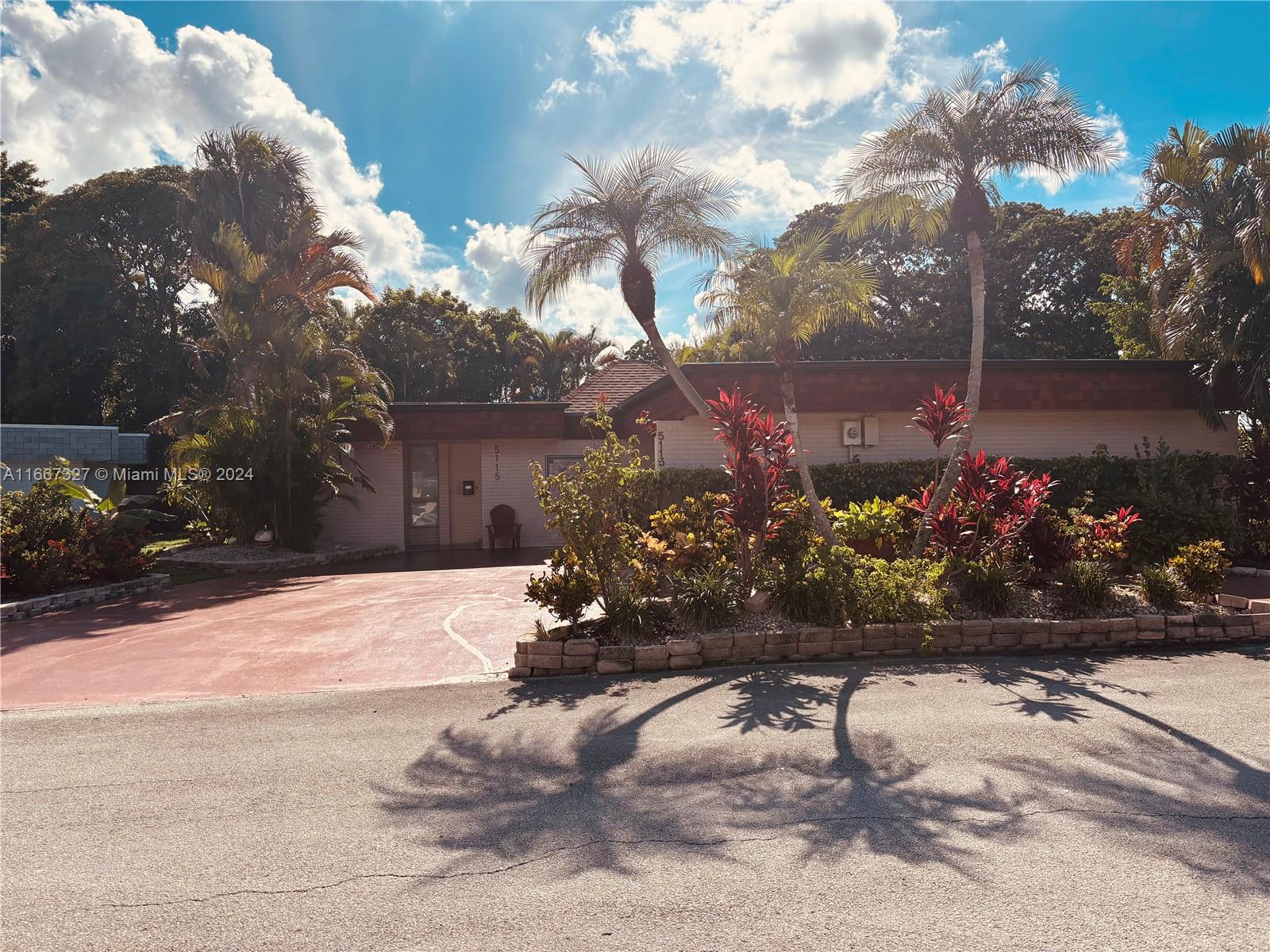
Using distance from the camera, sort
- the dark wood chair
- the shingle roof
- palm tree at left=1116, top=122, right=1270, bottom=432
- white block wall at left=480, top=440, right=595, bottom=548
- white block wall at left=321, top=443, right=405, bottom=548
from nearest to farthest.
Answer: palm tree at left=1116, top=122, right=1270, bottom=432, the dark wood chair, white block wall at left=321, top=443, right=405, bottom=548, white block wall at left=480, top=440, right=595, bottom=548, the shingle roof

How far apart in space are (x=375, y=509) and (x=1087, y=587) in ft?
Answer: 49.2

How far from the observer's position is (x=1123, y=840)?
349 cm

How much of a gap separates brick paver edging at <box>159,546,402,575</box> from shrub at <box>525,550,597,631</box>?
30.1ft

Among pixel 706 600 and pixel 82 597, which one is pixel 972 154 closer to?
pixel 706 600

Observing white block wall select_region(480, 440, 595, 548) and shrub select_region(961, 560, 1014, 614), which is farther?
white block wall select_region(480, 440, 595, 548)

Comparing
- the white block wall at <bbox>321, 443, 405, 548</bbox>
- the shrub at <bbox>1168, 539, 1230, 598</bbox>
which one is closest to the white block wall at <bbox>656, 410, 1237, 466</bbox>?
the shrub at <bbox>1168, 539, 1230, 598</bbox>

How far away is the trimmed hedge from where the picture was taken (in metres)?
11.7

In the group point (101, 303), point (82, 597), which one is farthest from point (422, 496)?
point (101, 303)

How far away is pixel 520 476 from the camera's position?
18.5 metres

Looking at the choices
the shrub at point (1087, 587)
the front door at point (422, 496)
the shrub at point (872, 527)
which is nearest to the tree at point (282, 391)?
the front door at point (422, 496)

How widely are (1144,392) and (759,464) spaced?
30.8ft

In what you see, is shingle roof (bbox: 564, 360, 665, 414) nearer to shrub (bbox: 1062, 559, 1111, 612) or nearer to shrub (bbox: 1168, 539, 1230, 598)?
shrub (bbox: 1062, 559, 1111, 612)

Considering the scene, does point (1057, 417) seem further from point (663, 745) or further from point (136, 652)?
point (136, 652)

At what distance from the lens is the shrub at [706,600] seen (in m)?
7.22
